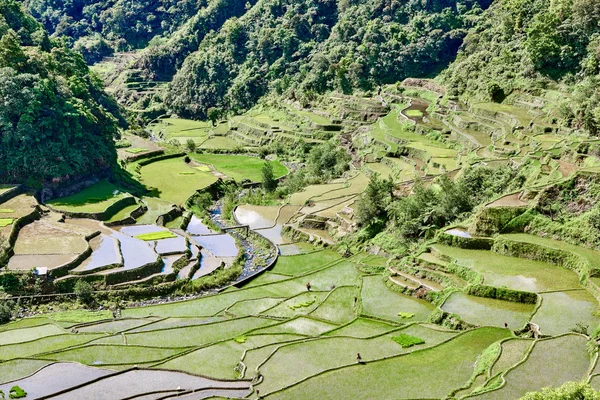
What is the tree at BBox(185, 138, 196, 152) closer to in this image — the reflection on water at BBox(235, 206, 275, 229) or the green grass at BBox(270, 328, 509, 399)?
the reflection on water at BBox(235, 206, 275, 229)

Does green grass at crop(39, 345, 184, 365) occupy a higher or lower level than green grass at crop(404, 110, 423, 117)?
lower

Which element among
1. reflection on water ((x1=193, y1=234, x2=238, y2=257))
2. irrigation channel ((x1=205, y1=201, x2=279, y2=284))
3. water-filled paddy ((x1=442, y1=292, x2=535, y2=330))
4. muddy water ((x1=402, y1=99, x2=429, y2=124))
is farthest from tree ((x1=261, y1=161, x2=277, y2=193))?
water-filled paddy ((x1=442, y1=292, x2=535, y2=330))

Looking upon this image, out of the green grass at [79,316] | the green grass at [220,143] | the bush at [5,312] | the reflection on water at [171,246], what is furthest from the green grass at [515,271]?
the green grass at [220,143]

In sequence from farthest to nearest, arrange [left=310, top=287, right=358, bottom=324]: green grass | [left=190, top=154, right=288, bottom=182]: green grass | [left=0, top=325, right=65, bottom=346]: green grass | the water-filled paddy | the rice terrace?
[left=190, top=154, right=288, bottom=182]: green grass → [left=310, top=287, right=358, bottom=324]: green grass → [left=0, top=325, right=65, bottom=346]: green grass → the water-filled paddy → the rice terrace

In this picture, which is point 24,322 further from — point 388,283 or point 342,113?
point 342,113

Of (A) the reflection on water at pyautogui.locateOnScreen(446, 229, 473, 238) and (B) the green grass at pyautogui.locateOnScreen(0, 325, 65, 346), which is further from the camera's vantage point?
(A) the reflection on water at pyautogui.locateOnScreen(446, 229, 473, 238)

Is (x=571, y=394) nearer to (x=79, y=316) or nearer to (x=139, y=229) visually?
(x=79, y=316)

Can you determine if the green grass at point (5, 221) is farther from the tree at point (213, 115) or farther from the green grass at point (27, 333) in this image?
the tree at point (213, 115)

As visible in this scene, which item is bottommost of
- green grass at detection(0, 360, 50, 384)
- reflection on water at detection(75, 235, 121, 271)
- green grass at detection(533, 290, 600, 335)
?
reflection on water at detection(75, 235, 121, 271)
